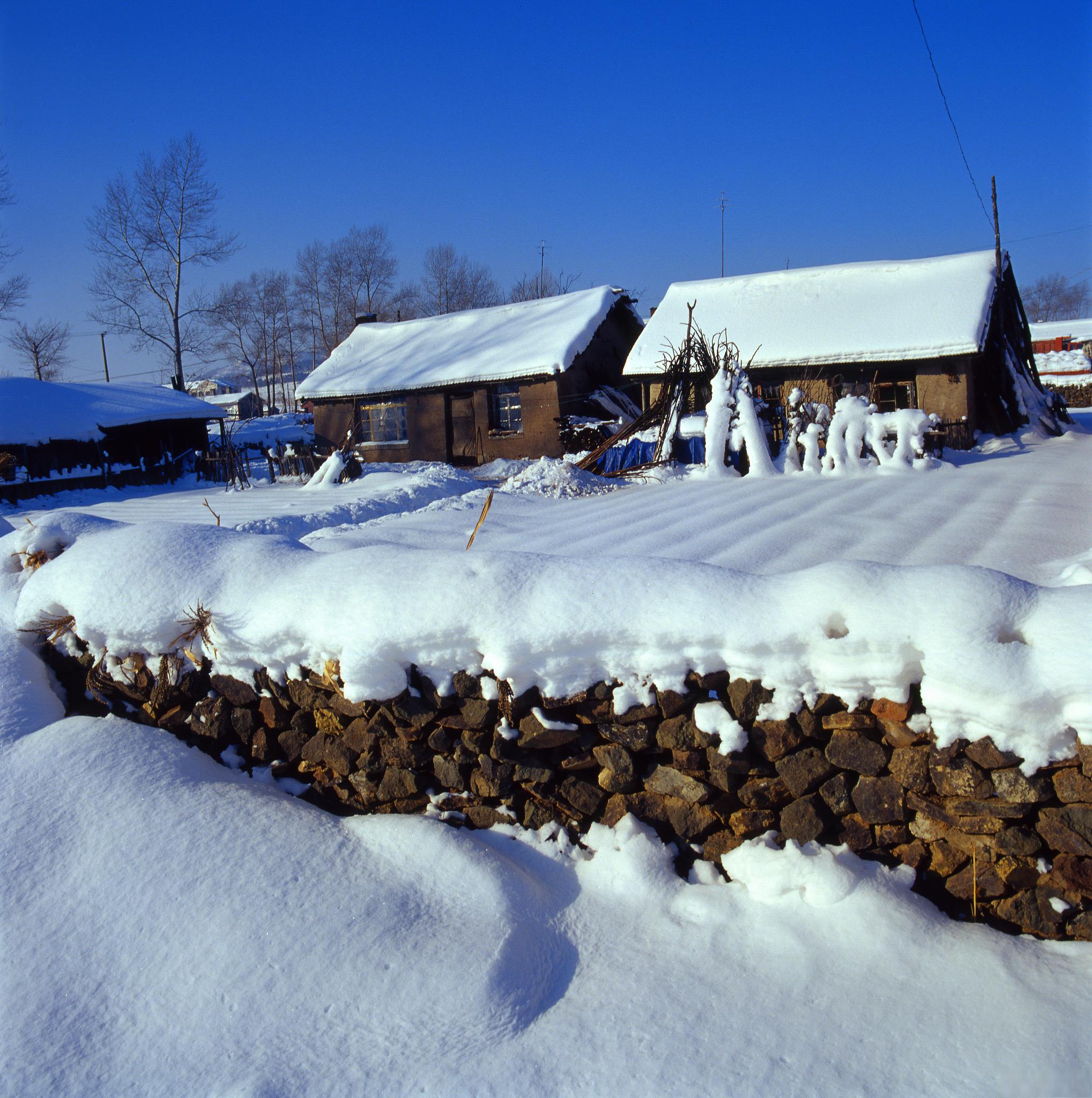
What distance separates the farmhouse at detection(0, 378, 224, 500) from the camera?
19766 mm

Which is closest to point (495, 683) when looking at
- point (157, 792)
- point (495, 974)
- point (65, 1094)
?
point (495, 974)

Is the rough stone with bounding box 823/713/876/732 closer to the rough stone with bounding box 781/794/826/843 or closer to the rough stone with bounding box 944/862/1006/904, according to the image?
the rough stone with bounding box 781/794/826/843

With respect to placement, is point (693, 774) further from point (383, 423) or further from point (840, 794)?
point (383, 423)

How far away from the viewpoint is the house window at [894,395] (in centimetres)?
1752

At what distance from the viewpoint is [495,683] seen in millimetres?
3568

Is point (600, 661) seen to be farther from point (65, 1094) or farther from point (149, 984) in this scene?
point (65, 1094)

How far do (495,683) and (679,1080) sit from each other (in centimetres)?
164

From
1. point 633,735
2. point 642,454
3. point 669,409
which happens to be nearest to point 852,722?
point 633,735

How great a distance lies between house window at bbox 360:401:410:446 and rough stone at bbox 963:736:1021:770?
21.7 meters

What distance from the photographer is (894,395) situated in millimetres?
17938

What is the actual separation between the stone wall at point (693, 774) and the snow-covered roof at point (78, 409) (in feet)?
63.1

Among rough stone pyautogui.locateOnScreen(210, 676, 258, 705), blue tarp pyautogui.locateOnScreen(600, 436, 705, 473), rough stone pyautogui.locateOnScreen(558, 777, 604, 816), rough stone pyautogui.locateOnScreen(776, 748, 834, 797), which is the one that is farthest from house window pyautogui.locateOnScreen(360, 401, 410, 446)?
rough stone pyautogui.locateOnScreen(776, 748, 834, 797)

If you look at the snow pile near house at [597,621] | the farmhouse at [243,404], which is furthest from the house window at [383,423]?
the farmhouse at [243,404]

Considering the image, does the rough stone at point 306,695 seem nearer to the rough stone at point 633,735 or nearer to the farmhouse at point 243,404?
the rough stone at point 633,735
